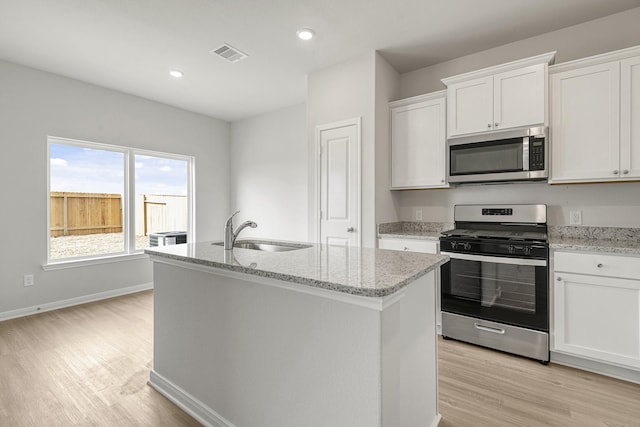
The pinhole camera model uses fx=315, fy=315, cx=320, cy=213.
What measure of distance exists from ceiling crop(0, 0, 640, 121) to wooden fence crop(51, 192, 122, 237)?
4.71ft

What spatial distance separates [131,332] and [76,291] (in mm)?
1450

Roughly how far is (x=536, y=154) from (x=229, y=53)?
2.96 meters

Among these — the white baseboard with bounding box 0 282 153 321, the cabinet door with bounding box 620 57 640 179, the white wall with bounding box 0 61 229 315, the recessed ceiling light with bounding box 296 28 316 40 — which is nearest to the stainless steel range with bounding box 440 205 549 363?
the cabinet door with bounding box 620 57 640 179

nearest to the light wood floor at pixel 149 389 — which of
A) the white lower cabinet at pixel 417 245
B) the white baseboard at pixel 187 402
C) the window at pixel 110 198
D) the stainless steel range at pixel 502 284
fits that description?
the white baseboard at pixel 187 402

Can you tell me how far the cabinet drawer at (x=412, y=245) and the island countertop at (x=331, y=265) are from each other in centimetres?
125

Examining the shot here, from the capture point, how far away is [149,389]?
2053mm

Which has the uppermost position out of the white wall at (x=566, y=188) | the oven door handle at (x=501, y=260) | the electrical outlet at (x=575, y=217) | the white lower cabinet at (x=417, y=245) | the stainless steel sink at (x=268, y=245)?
the white wall at (x=566, y=188)

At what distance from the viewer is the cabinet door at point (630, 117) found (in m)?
2.23

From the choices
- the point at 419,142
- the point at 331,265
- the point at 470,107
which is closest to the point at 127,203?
the point at 419,142

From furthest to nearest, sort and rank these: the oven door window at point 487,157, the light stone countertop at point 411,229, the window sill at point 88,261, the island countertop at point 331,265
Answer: the window sill at point 88,261 < the light stone countertop at point 411,229 < the oven door window at point 487,157 < the island countertop at point 331,265

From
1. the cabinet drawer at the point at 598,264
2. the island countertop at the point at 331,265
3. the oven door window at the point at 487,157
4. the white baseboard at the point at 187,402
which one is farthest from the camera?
the oven door window at the point at 487,157

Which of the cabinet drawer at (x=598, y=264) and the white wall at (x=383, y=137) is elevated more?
the white wall at (x=383, y=137)

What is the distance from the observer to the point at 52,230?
3.71 metres

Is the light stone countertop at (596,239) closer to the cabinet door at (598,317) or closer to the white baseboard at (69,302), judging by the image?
the cabinet door at (598,317)
